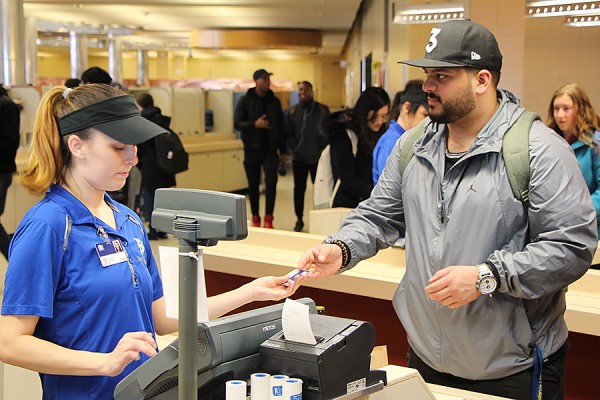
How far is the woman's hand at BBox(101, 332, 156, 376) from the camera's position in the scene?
171 cm

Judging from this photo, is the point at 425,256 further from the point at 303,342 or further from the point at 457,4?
the point at 457,4

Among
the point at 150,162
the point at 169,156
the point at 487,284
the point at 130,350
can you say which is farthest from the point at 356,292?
the point at 150,162

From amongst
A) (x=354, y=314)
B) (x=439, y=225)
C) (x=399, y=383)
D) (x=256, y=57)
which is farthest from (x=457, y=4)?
(x=256, y=57)

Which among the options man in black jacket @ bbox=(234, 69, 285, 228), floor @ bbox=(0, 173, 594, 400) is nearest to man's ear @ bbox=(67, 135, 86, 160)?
floor @ bbox=(0, 173, 594, 400)

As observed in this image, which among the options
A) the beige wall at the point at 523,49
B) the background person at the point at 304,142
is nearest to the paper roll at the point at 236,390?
the beige wall at the point at 523,49

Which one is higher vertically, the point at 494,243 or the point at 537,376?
the point at 494,243

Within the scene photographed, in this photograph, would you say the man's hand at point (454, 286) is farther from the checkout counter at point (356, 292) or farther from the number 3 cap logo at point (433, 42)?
the checkout counter at point (356, 292)

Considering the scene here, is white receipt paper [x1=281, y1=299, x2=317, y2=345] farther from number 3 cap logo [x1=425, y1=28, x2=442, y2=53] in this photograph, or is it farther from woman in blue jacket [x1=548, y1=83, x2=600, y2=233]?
woman in blue jacket [x1=548, y1=83, x2=600, y2=233]

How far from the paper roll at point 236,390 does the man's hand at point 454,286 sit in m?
0.74

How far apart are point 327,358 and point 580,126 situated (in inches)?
154

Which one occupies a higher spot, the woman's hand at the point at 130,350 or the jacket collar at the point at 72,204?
the jacket collar at the point at 72,204

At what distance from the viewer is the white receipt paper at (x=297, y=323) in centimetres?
157

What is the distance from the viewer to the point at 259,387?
155 centimetres

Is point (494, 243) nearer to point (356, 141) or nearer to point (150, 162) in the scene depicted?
point (356, 141)
